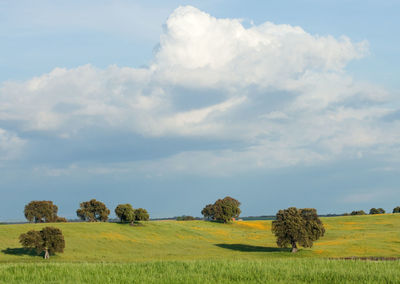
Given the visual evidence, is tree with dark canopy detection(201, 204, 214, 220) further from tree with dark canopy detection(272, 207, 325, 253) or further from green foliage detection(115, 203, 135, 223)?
tree with dark canopy detection(272, 207, 325, 253)

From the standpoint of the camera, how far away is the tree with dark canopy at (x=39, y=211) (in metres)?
128

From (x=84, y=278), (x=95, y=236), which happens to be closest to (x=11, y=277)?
(x=84, y=278)

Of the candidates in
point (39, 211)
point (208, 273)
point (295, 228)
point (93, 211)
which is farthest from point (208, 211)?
point (208, 273)

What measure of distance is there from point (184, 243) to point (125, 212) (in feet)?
76.7

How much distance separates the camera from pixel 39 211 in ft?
423

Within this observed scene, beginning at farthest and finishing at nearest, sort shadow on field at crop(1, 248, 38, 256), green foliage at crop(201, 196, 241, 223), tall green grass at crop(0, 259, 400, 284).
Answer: green foliage at crop(201, 196, 241, 223) < shadow on field at crop(1, 248, 38, 256) < tall green grass at crop(0, 259, 400, 284)

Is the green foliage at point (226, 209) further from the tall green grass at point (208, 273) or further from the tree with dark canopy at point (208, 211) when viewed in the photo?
the tall green grass at point (208, 273)

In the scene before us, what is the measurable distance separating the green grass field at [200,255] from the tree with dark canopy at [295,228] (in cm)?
209

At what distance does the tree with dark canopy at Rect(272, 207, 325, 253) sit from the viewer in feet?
234

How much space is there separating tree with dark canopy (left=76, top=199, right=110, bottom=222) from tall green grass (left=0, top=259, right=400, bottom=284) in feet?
365

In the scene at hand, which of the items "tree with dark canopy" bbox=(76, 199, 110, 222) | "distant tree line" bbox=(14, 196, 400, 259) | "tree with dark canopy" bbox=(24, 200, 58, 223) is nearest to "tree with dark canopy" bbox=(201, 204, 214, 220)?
"distant tree line" bbox=(14, 196, 400, 259)

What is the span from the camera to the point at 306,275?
53.0 ft

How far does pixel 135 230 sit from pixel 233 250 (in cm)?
3032

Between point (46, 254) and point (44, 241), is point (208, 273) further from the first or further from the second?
point (44, 241)
